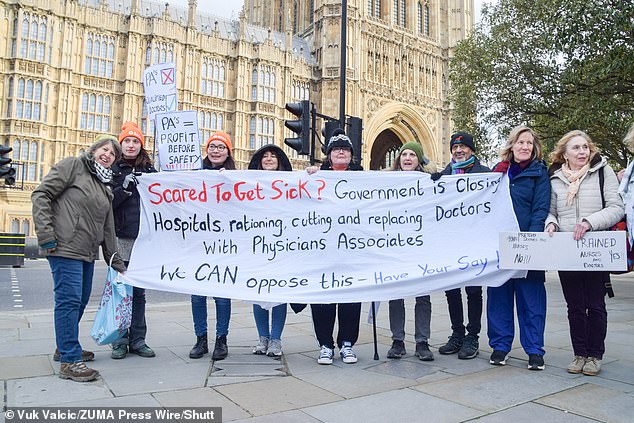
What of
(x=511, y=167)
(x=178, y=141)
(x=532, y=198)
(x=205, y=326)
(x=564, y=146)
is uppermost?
(x=178, y=141)

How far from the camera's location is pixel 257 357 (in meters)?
4.56

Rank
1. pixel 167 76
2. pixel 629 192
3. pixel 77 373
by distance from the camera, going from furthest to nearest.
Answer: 1. pixel 167 76
2. pixel 629 192
3. pixel 77 373

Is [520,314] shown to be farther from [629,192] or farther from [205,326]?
[205,326]

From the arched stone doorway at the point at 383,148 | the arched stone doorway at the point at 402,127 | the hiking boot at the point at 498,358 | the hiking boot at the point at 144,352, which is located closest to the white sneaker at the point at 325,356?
the hiking boot at the point at 498,358

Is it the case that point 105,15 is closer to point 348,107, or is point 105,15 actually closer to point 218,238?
point 348,107

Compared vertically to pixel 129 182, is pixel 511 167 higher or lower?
higher

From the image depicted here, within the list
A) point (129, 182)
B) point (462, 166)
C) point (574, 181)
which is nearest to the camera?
point (574, 181)

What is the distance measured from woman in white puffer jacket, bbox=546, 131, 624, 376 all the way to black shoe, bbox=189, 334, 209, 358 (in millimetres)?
3282

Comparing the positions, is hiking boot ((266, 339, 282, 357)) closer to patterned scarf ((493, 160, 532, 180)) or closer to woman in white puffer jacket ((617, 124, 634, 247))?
patterned scarf ((493, 160, 532, 180))

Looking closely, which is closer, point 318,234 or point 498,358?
point 498,358

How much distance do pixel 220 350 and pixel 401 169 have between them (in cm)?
260

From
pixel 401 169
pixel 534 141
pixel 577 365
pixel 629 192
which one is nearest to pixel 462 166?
pixel 401 169

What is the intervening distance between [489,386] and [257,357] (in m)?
2.11

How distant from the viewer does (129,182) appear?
4.68 metres
